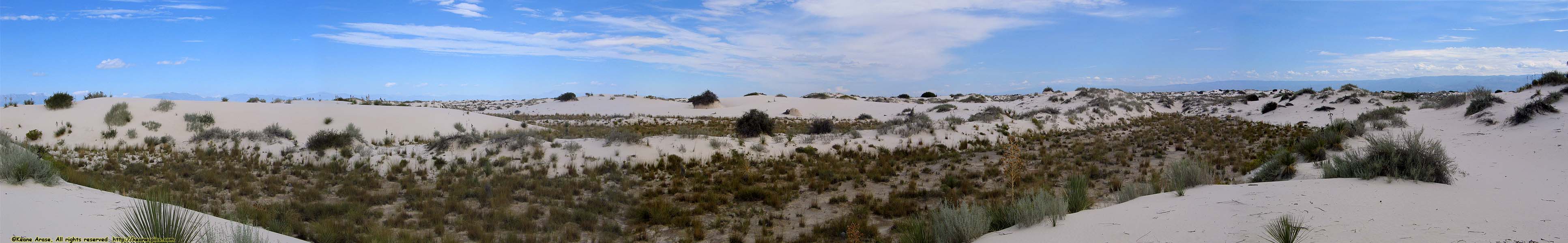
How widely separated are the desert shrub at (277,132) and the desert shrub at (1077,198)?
642 inches

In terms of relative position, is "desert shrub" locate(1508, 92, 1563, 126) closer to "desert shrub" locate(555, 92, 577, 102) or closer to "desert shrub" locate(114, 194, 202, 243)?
"desert shrub" locate(114, 194, 202, 243)

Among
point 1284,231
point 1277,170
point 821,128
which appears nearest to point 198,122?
point 821,128

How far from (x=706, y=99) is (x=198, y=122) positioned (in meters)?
26.4

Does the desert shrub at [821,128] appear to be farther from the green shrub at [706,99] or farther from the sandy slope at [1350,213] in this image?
the green shrub at [706,99]

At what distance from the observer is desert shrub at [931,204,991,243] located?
446 cm

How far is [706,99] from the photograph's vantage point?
39812mm

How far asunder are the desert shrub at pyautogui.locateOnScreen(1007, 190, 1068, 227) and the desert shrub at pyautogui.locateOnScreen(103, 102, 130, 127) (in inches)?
779

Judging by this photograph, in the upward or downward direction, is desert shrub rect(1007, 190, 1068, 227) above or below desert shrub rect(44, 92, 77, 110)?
below

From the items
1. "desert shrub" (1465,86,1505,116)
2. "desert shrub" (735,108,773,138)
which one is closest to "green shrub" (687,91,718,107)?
"desert shrub" (735,108,773,138)

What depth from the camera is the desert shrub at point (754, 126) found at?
15460mm

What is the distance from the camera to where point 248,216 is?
18.6 feet

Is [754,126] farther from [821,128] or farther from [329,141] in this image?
[329,141]

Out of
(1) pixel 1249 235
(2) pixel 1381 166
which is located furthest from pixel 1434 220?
(2) pixel 1381 166

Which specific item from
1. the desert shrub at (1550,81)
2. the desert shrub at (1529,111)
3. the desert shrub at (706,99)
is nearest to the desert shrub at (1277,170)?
the desert shrub at (1529,111)
